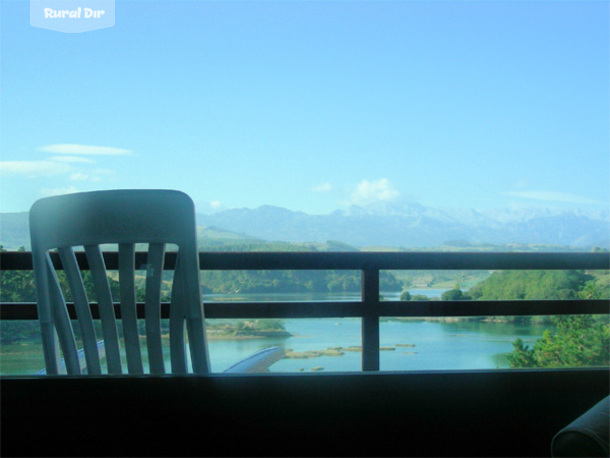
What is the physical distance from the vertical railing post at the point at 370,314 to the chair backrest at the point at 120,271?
0.84 m

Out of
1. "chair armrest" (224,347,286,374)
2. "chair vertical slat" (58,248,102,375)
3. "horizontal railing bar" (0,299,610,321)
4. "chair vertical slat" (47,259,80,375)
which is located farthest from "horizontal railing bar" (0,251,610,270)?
"chair armrest" (224,347,286,374)

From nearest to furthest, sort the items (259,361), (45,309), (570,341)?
1. (259,361)
2. (45,309)
3. (570,341)

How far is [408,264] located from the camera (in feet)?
6.19

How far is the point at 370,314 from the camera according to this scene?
6.20 feet

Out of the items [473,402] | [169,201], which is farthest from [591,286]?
[473,402]

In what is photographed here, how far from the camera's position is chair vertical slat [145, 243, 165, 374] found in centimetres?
116

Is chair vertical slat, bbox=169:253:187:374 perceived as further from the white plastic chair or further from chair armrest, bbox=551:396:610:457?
chair armrest, bbox=551:396:610:457

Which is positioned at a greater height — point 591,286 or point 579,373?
point 579,373

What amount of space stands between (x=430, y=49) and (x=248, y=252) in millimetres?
19905

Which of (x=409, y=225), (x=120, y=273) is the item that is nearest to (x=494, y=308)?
(x=120, y=273)

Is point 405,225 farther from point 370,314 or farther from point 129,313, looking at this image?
point 129,313

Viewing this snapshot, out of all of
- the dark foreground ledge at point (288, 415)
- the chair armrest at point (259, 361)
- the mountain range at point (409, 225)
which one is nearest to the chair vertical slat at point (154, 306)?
the chair armrest at point (259, 361)

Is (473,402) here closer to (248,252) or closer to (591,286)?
(248,252)

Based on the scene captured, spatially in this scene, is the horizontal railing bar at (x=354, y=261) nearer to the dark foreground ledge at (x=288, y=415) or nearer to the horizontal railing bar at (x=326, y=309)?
the horizontal railing bar at (x=326, y=309)
